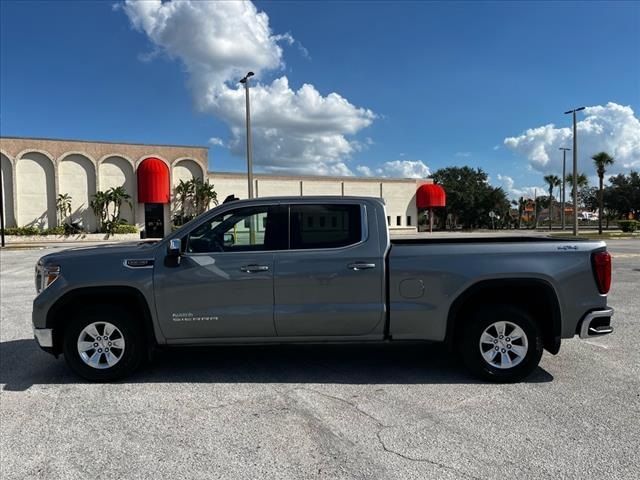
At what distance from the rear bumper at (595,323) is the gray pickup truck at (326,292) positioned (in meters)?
0.01

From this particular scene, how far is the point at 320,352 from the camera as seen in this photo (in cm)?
618

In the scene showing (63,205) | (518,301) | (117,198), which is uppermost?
(117,198)

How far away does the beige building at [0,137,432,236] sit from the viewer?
146ft

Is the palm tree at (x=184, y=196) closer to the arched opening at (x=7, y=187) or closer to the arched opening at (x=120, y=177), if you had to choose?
the arched opening at (x=120, y=177)

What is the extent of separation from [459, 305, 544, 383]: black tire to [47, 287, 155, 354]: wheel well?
3220mm

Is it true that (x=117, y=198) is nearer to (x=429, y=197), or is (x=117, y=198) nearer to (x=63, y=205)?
(x=63, y=205)

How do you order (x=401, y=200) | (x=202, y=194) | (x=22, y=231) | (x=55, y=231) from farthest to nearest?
1. (x=401, y=200)
2. (x=202, y=194)
3. (x=55, y=231)
4. (x=22, y=231)

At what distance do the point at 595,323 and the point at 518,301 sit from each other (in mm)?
728

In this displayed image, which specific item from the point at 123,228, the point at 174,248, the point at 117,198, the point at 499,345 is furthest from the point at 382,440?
the point at 117,198

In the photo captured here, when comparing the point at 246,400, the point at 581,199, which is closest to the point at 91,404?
the point at 246,400

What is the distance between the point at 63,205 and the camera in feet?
150

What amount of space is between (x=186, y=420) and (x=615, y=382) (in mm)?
4181

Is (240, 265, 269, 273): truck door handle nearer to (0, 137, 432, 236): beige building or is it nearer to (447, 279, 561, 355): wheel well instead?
(447, 279, 561, 355): wheel well

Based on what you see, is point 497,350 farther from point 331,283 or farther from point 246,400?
point 246,400
